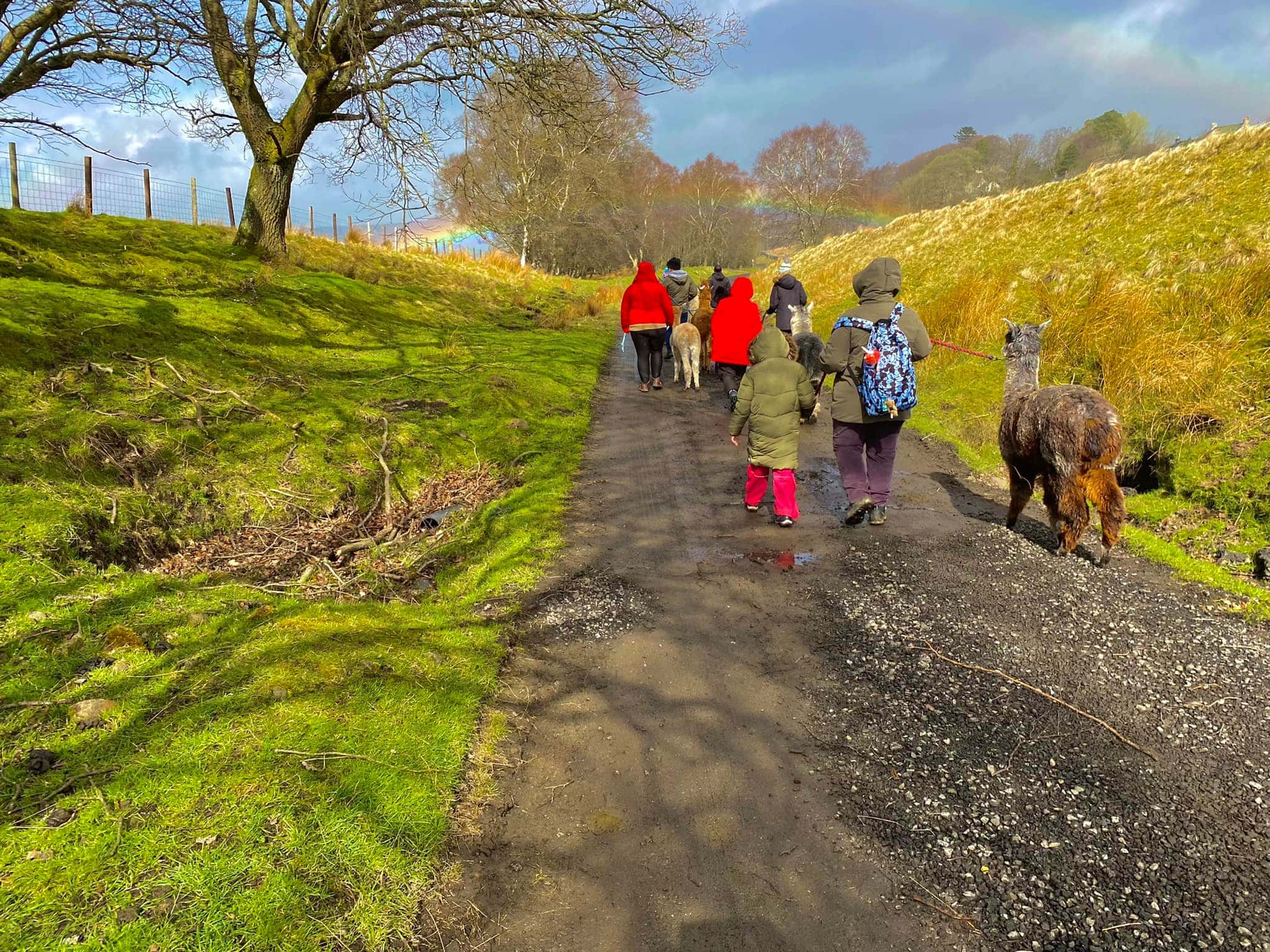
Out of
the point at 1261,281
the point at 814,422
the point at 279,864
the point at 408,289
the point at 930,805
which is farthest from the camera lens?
the point at 408,289

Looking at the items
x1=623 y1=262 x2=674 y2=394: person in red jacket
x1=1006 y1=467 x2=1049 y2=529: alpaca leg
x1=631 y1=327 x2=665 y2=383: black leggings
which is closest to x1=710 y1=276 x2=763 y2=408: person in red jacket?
x1=623 y1=262 x2=674 y2=394: person in red jacket

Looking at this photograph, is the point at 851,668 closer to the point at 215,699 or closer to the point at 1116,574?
the point at 1116,574

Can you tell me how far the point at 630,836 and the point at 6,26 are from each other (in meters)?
11.6

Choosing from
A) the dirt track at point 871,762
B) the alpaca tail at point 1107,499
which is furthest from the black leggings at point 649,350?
the alpaca tail at point 1107,499

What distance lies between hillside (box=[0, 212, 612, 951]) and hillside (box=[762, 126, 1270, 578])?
678cm

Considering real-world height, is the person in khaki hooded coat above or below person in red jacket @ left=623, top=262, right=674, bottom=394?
below

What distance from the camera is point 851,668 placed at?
3.98 metres

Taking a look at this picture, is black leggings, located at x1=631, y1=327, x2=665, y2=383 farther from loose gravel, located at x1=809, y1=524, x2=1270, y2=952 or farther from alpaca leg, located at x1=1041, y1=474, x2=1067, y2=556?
loose gravel, located at x1=809, y1=524, x2=1270, y2=952

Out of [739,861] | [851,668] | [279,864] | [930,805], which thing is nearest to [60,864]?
[279,864]

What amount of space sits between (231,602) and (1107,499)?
6844 millimetres

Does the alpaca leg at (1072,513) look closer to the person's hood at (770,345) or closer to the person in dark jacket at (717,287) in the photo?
the person's hood at (770,345)

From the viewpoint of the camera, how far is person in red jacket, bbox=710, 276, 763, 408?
10422 millimetres

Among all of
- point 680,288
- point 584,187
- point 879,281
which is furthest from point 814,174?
point 879,281

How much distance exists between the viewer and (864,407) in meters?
6.17
